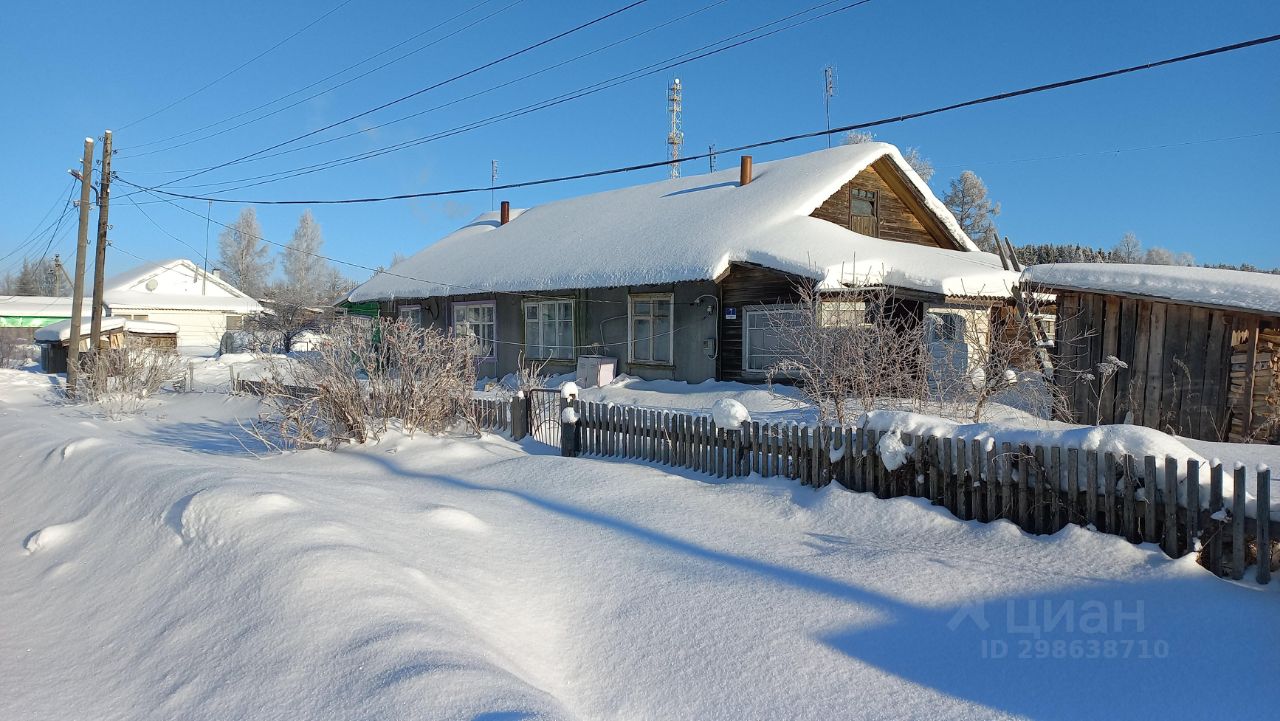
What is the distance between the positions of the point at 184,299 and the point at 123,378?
35.3m

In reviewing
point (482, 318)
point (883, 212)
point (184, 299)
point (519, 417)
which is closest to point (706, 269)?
point (519, 417)

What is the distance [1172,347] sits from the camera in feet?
30.5

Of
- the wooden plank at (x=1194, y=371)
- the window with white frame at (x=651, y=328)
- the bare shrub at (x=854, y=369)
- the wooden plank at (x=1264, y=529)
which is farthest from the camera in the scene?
the window with white frame at (x=651, y=328)

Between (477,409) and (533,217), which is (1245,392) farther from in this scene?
(533,217)

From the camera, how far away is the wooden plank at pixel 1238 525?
4703 millimetres

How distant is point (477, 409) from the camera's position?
11.5m

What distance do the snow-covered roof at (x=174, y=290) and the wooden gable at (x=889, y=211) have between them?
129 feet

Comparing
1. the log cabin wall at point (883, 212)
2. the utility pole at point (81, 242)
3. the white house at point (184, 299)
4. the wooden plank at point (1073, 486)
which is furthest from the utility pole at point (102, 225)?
the white house at point (184, 299)

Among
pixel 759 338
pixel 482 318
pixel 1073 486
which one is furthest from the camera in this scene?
pixel 482 318

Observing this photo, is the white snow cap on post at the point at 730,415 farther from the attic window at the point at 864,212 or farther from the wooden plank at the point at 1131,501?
the attic window at the point at 864,212

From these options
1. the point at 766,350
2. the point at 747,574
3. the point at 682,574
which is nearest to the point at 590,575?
the point at 682,574

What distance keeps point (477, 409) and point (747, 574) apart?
703 centimetres

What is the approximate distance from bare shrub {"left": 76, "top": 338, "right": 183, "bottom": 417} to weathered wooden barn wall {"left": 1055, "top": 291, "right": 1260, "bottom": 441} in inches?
661

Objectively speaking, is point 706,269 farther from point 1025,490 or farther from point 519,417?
point 1025,490
